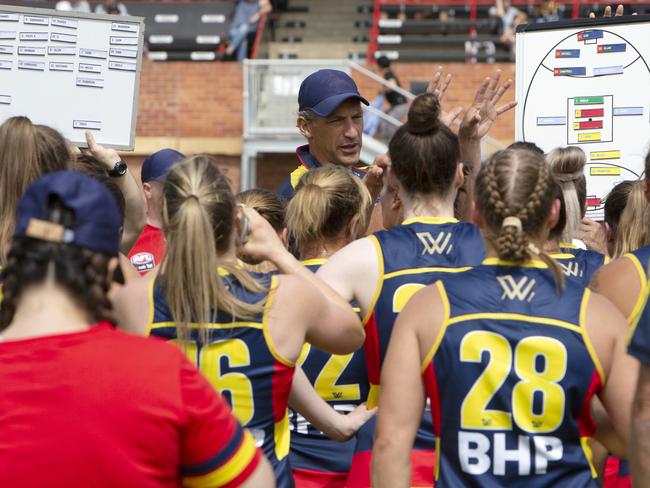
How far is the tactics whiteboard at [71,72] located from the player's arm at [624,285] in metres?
2.72

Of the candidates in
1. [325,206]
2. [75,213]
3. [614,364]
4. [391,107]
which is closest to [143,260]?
[325,206]

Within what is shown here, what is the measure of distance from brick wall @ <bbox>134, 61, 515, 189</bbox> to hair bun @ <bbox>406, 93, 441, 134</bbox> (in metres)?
12.1

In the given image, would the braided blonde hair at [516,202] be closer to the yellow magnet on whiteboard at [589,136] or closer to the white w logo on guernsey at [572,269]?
the white w logo on guernsey at [572,269]

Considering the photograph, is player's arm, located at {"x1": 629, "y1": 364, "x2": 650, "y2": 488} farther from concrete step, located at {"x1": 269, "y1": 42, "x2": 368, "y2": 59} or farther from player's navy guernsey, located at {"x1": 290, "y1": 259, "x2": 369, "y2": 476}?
concrete step, located at {"x1": 269, "y1": 42, "x2": 368, "y2": 59}

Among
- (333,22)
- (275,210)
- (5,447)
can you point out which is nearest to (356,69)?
(333,22)

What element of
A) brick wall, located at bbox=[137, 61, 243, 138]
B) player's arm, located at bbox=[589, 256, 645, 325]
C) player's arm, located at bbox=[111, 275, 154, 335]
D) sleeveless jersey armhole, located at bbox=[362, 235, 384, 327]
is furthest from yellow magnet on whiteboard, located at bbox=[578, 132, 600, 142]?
brick wall, located at bbox=[137, 61, 243, 138]

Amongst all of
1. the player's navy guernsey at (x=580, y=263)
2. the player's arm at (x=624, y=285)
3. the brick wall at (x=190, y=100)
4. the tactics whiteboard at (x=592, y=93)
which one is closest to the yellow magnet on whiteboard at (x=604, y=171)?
the tactics whiteboard at (x=592, y=93)

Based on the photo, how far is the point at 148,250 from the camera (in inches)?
224

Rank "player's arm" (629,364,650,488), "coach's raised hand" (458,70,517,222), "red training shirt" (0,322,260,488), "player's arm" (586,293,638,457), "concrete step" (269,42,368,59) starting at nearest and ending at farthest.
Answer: "red training shirt" (0,322,260,488) < "player's arm" (629,364,650,488) < "player's arm" (586,293,638,457) < "coach's raised hand" (458,70,517,222) < "concrete step" (269,42,368,59)

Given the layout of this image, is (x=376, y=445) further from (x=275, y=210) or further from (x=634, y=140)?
(x=634, y=140)

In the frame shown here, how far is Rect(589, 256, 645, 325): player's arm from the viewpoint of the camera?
329 centimetres

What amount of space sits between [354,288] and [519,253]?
0.72 metres

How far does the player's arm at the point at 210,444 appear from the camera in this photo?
226 cm

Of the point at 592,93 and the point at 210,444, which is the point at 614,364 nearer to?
the point at 210,444
